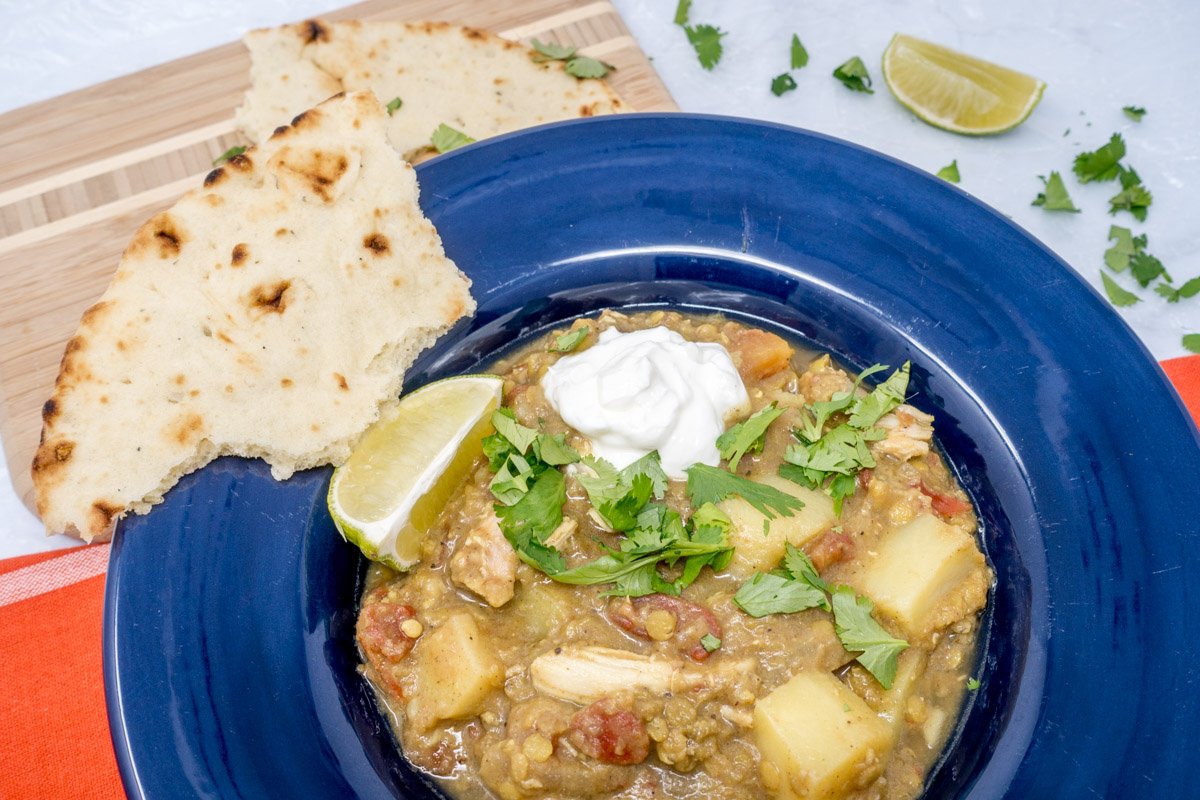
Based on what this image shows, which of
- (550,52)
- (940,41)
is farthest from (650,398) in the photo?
(940,41)

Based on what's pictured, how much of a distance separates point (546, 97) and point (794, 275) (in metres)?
1.70

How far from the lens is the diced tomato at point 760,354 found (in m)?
4.00

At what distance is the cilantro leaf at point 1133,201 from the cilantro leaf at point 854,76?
1462 mm

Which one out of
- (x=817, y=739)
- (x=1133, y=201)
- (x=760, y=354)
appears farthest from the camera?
(x=1133, y=201)

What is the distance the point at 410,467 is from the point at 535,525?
540 millimetres

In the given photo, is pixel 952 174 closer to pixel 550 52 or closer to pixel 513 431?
pixel 550 52

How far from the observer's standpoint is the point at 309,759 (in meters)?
3.12

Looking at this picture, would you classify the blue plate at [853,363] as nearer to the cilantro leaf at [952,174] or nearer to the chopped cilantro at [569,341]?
the chopped cilantro at [569,341]

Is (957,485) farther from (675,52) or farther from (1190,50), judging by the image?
(1190,50)

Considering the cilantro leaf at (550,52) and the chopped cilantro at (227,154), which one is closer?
the chopped cilantro at (227,154)

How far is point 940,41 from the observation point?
571 cm

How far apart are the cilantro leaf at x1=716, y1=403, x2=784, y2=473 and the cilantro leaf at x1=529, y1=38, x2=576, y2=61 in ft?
7.74

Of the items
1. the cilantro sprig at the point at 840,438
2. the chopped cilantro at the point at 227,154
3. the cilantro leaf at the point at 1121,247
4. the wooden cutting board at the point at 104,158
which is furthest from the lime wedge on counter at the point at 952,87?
the chopped cilantro at the point at 227,154

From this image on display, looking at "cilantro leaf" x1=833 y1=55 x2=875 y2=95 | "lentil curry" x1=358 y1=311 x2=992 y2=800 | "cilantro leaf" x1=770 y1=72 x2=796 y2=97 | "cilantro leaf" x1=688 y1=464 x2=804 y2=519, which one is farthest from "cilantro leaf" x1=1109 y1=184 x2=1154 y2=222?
"cilantro leaf" x1=688 y1=464 x2=804 y2=519
